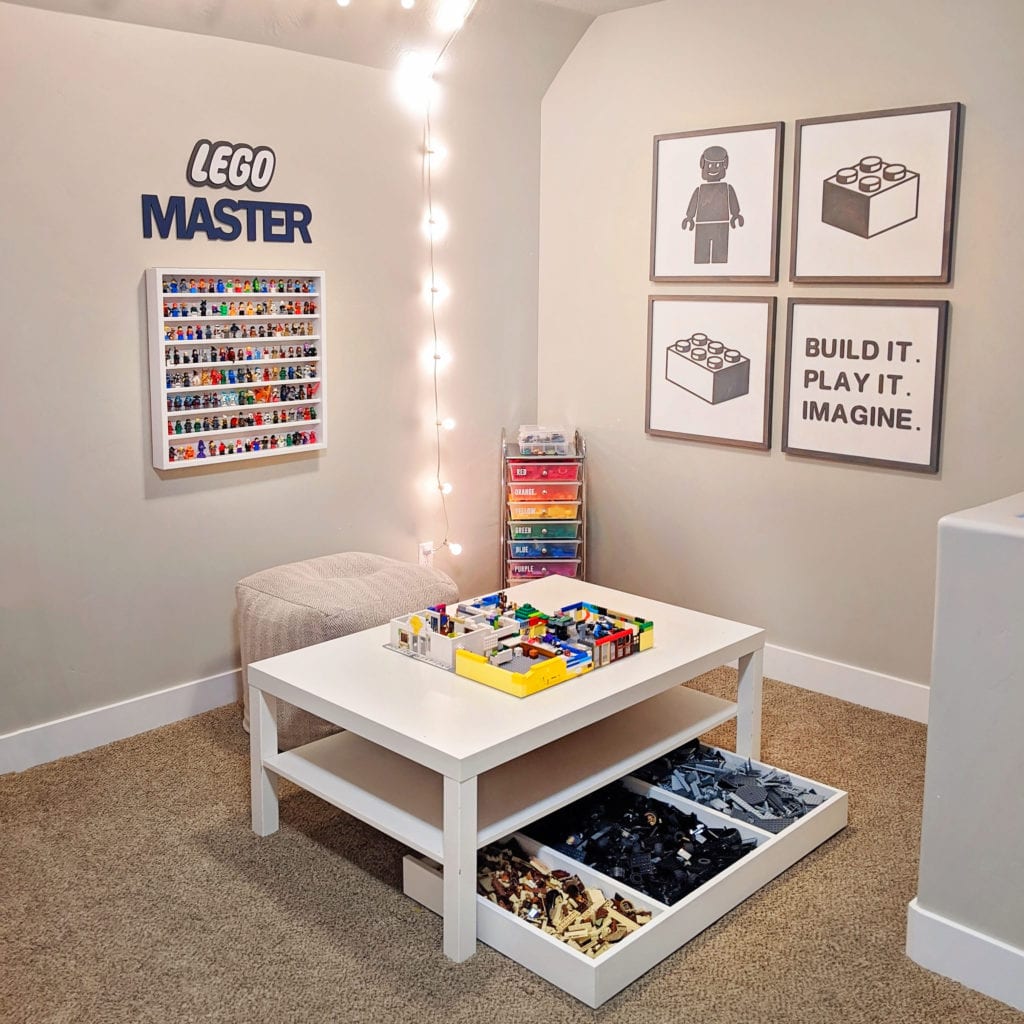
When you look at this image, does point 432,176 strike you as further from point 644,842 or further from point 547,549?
point 644,842

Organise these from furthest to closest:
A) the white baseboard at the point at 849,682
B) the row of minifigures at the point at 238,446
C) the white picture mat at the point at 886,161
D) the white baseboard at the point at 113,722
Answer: the white baseboard at the point at 849,682
the row of minifigures at the point at 238,446
the white picture mat at the point at 886,161
the white baseboard at the point at 113,722

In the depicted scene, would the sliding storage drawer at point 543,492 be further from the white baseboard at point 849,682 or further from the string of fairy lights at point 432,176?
the white baseboard at point 849,682

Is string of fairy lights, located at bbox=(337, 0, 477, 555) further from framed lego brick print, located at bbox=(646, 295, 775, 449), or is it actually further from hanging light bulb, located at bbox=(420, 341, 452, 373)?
framed lego brick print, located at bbox=(646, 295, 775, 449)

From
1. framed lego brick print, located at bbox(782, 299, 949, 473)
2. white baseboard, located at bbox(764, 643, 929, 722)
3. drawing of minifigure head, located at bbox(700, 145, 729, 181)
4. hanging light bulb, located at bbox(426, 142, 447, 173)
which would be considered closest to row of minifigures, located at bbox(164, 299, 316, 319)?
hanging light bulb, located at bbox(426, 142, 447, 173)

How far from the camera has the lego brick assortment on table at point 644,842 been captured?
2.54 meters

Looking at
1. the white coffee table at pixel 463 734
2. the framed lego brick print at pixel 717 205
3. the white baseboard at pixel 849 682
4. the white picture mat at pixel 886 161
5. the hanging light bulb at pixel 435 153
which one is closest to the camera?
the white coffee table at pixel 463 734

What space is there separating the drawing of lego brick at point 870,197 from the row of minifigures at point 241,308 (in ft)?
5.56

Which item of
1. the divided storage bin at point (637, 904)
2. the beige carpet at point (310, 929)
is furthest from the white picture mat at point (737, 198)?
the divided storage bin at point (637, 904)

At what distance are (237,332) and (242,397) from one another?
0.20 m

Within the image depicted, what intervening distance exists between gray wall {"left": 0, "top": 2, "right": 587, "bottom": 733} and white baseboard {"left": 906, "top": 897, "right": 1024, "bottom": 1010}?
2.28 metres

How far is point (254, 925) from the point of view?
2.49 m

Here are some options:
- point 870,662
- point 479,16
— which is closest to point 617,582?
point 870,662

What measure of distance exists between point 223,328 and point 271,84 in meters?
0.78

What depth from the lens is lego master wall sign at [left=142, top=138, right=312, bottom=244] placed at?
3.35 meters
